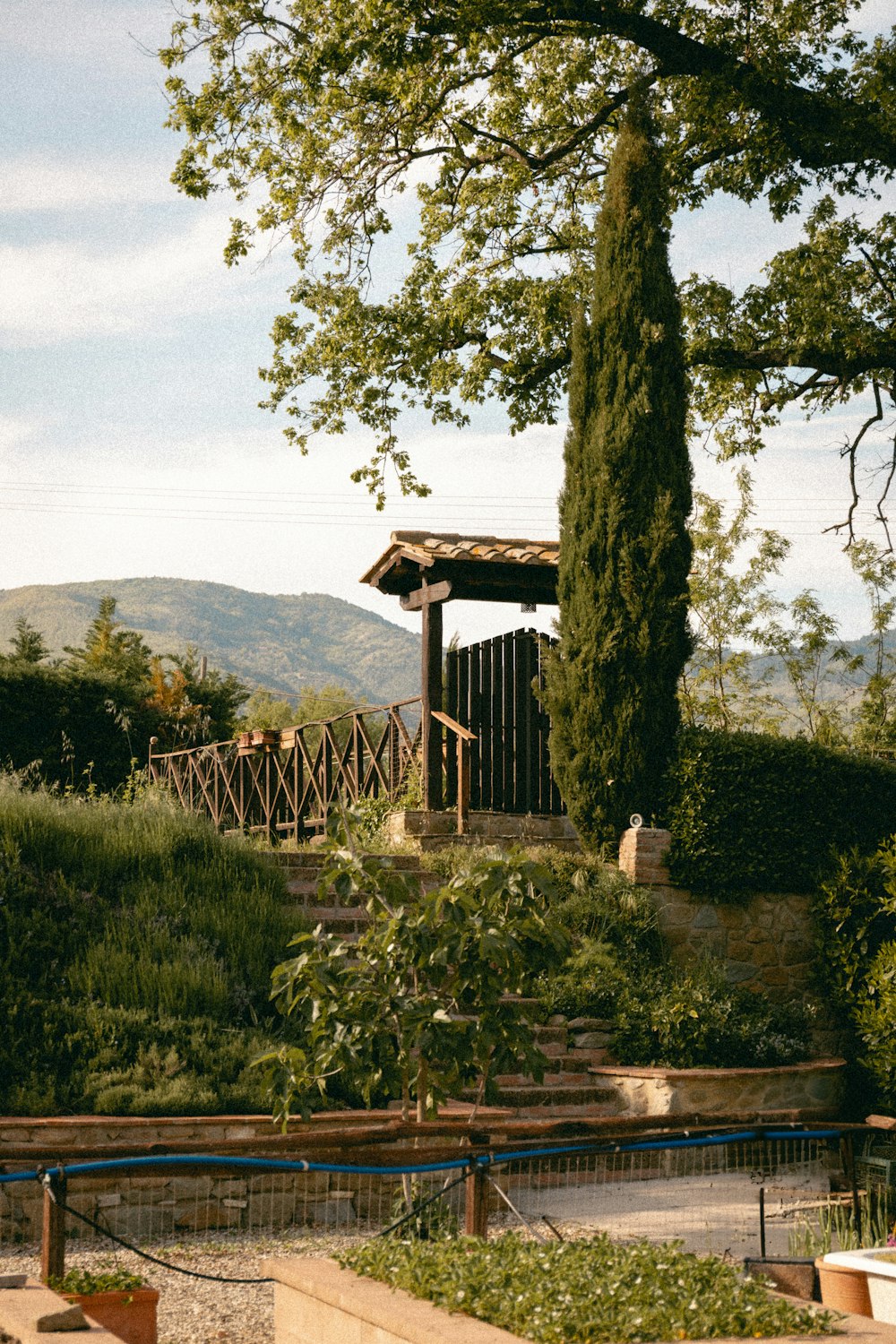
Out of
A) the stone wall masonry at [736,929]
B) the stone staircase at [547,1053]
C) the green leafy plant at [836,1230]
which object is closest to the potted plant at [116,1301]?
the green leafy plant at [836,1230]

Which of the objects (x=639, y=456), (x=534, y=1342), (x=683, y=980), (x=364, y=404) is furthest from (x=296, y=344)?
(x=534, y=1342)

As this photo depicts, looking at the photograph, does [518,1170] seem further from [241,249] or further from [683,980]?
[241,249]

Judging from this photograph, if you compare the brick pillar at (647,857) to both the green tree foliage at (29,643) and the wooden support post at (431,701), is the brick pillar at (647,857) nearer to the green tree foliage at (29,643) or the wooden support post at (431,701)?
the wooden support post at (431,701)

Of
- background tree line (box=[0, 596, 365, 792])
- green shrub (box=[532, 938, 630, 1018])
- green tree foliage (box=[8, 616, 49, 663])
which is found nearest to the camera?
green shrub (box=[532, 938, 630, 1018])

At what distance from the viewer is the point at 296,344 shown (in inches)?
573

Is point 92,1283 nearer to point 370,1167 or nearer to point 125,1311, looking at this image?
point 125,1311

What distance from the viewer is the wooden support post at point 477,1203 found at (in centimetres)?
491

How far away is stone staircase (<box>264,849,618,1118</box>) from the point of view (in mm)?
8711

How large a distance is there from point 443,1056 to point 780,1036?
4585 millimetres

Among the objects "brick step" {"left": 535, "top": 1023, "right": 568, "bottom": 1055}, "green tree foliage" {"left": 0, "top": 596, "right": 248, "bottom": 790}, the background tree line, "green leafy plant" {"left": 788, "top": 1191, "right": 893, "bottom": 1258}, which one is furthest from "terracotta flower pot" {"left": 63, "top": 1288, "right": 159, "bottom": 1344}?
"green tree foliage" {"left": 0, "top": 596, "right": 248, "bottom": 790}

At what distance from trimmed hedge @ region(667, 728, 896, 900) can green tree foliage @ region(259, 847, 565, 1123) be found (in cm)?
514

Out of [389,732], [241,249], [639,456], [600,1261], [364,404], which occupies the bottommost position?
[600,1261]

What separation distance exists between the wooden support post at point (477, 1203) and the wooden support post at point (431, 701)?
745cm

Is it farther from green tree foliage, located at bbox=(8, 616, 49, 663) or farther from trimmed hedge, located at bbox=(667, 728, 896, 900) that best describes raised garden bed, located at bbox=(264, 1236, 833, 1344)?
green tree foliage, located at bbox=(8, 616, 49, 663)
